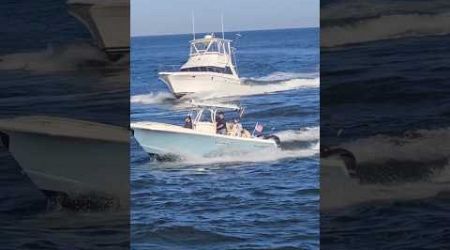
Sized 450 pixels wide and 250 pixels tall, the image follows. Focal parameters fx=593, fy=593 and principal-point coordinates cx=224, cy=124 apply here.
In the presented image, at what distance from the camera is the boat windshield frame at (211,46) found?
473 centimetres

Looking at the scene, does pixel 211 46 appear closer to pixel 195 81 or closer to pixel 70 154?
pixel 195 81

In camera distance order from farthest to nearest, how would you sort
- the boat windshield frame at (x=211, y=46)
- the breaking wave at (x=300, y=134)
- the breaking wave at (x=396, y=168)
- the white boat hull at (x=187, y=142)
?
1. the boat windshield frame at (x=211, y=46)
2. the white boat hull at (x=187, y=142)
3. the breaking wave at (x=300, y=134)
4. the breaking wave at (x=396, y=168)

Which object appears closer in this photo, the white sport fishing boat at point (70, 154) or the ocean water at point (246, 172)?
the white sport fishing boat at point (70, 154)

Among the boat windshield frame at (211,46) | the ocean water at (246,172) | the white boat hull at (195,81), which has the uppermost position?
the boat windshield frame at (211,46)

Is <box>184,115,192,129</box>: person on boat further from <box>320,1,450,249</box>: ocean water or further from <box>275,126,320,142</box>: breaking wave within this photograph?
<box>320,1,450,249</box>: ocean water

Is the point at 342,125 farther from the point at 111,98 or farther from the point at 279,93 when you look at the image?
the point at 111,98

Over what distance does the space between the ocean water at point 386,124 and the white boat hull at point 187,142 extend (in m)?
0.88

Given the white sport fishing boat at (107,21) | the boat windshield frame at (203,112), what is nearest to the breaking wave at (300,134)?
the boat windshield frame at (203,112)

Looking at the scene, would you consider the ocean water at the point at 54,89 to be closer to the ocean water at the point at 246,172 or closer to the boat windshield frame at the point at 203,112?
the ocean water at the point at 246,172

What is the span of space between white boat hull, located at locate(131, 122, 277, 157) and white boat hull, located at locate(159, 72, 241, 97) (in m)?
0.32

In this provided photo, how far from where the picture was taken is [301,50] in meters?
4.50

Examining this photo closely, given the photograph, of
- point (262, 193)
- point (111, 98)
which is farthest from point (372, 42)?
point (111, 98)

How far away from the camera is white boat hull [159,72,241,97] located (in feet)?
15.4

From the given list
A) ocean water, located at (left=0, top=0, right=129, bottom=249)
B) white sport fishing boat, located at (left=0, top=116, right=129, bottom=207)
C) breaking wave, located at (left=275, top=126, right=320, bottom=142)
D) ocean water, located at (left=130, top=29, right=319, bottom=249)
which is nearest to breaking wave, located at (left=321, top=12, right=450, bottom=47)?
ocean water, located at (left=130, top=29, right=319, bottom=249)
